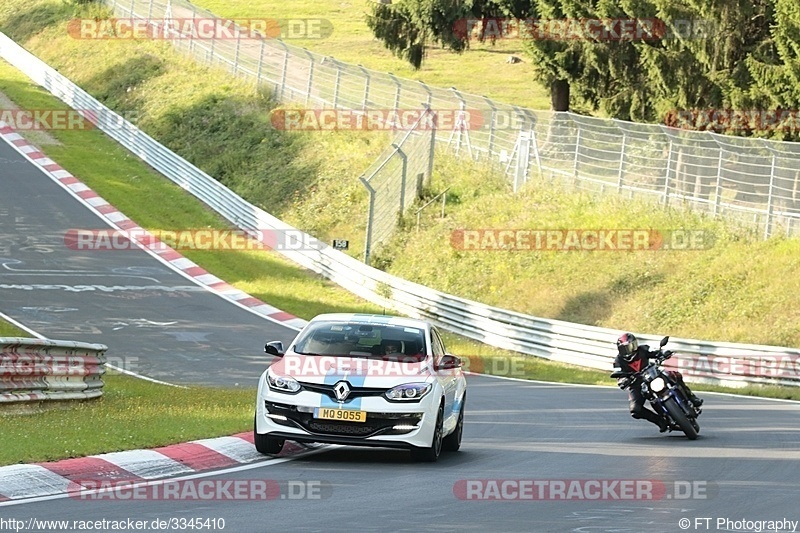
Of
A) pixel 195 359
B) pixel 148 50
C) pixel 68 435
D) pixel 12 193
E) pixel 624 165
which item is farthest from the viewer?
pixel 148 50

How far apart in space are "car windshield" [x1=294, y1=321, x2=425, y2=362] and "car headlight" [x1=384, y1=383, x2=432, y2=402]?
650 millimetres

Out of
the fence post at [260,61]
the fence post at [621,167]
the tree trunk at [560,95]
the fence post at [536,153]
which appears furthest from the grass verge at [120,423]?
the fence post at [260,61]

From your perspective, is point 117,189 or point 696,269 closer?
point 696,269

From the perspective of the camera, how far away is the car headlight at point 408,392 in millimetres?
12883

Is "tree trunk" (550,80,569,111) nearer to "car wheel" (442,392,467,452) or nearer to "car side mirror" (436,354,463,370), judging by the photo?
"car wheel" (442,392,467,452)

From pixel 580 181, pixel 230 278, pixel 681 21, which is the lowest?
pixel 230 278

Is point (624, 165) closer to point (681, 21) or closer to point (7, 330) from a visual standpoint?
point (681, 21)

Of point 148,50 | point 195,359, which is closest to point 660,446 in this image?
point 195,359

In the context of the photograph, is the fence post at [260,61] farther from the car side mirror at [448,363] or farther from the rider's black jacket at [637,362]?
the car side mirror at [448,363]

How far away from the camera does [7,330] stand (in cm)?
2744

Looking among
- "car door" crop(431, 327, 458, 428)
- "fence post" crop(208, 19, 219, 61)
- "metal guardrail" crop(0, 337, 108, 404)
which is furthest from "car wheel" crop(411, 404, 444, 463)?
"fence post" crop(208, 19, 219, 61)

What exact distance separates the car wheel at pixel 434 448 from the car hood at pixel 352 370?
43cm

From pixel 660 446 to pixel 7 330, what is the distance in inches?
631

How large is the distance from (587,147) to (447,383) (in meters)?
24.1
